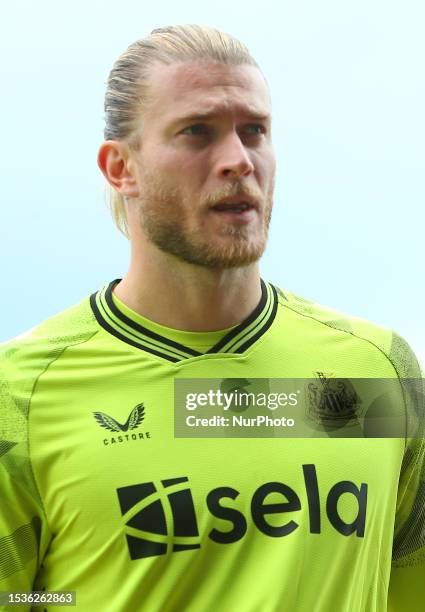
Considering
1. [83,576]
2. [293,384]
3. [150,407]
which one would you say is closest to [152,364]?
[150,407]

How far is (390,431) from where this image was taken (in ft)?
13.8

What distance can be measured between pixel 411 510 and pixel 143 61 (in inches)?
102

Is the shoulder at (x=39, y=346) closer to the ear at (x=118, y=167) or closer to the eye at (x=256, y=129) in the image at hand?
the ear at (x=118, y=167)

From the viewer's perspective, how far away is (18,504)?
387cm

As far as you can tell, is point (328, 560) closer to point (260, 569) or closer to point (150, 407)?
point (260, 569)

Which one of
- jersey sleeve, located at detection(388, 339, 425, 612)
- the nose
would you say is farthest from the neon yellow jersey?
the nose

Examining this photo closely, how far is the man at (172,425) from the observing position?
3.74 m

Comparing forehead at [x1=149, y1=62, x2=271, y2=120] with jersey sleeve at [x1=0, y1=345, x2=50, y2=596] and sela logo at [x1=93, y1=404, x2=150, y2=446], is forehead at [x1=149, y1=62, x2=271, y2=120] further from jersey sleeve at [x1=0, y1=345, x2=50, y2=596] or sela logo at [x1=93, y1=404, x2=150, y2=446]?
jersey sleeve at [x1=0, y1=345, x2=50, y2=596]

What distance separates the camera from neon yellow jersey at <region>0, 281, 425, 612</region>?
12.3 feet

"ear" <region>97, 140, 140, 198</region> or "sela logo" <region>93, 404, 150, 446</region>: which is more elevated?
"ear" <region>97, 140, 140, 198</region>

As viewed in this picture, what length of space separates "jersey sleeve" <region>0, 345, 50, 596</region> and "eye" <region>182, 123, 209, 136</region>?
1.35 metres

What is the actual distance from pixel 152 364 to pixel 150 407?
0.65 feet

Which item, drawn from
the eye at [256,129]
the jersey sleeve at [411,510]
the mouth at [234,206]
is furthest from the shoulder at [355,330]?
→ the eye at [256,129]

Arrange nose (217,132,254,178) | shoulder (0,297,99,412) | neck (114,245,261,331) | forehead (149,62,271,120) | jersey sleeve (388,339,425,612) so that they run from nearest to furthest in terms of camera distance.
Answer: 1. nose (217,132,254,178)
2. forehead (149,62,271,120)
3. neck (114,245,261,331)
4. shoulder (0,297,99,412)
5. jersey sleeve (388,339,425,612)
